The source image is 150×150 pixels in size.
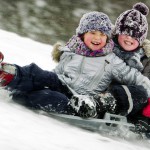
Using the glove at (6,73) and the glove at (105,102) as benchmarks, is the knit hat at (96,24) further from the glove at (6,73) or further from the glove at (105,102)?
the glove at (6,73)

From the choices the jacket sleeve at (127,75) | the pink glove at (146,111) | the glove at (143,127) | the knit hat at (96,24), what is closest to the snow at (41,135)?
the glove at (143,127)

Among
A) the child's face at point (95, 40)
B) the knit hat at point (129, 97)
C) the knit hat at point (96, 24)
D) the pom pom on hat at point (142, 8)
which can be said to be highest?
the pom pom on hat at point (142, 8)

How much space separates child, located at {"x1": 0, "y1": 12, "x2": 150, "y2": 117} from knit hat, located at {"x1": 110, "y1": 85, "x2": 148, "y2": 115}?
13 millimetres

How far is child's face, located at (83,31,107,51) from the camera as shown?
10.6 ft

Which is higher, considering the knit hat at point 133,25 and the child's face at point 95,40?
the knit hat at point 133,25

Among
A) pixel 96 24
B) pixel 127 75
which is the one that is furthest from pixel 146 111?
pixel 96 24

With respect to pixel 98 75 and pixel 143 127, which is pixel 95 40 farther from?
pixel 143 127

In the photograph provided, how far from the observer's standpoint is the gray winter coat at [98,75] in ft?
10.3

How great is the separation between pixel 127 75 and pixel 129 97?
0.79ft

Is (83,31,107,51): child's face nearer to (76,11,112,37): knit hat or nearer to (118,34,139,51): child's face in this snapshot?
(76,11,112,37): knit hat

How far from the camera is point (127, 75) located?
10.3 feet

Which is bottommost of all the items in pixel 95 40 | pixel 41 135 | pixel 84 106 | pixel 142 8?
pixel 41 135

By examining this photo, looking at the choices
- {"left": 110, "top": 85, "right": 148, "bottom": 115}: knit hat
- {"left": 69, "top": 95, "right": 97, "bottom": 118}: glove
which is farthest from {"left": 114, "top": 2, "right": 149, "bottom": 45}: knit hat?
{"left": 69, "top": 95, "right": 97, "bottom": 118}: glove

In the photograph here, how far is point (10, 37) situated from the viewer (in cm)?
627
